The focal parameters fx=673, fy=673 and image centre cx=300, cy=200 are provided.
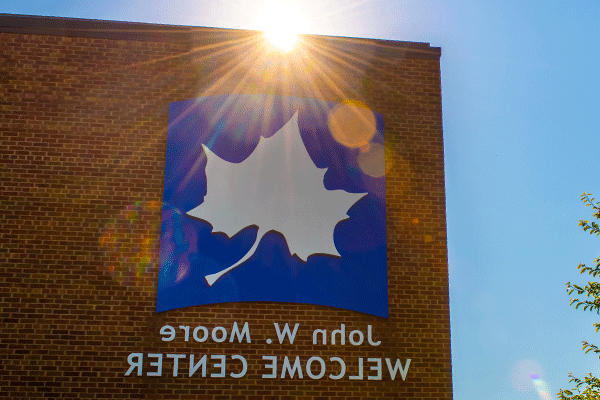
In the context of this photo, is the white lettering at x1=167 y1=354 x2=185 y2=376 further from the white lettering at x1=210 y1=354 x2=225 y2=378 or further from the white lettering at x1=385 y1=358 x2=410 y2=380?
the white lettering at x1=385 y1=358 x2=410 y2=380

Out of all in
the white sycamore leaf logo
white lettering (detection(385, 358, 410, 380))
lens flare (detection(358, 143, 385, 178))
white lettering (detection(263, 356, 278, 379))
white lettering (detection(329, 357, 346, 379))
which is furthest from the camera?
lens flare (detection(358, 143, 385, 178))

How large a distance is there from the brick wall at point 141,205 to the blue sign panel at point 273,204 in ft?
0.62

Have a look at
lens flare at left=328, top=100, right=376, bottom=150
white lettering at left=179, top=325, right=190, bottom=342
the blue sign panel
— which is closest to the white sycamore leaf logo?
the blue sign panel

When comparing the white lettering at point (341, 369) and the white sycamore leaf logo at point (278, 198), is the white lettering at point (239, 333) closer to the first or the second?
the white sycamore leaf logo at point (278, 198)

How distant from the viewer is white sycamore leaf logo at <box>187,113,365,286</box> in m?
9.90

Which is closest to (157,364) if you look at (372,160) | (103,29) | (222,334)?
(222,334)

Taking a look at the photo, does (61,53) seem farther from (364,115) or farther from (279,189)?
(364,115)

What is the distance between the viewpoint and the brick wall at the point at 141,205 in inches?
368

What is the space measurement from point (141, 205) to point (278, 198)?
2033 millimetres

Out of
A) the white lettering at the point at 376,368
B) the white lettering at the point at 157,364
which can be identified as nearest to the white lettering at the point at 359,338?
the white lettering at the point at 376,368

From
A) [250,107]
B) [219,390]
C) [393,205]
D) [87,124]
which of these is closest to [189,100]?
[250,107]

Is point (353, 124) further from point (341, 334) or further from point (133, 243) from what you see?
point (133, 243)

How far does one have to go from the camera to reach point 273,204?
1006 cm

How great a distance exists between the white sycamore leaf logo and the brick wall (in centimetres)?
78
